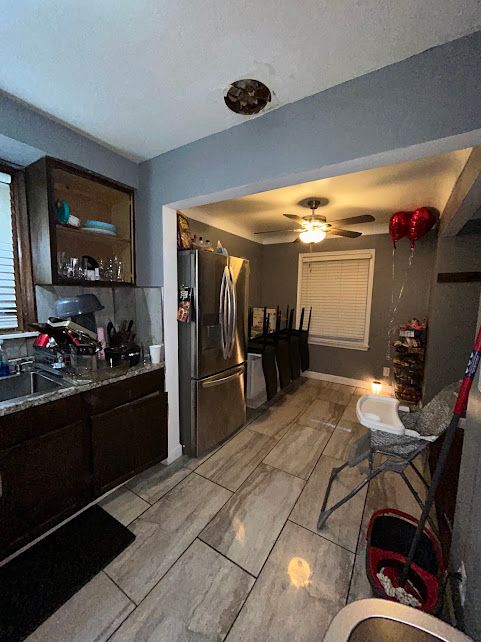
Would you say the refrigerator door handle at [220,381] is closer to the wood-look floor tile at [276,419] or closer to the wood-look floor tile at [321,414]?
the wood-look floor tile at [276,419]

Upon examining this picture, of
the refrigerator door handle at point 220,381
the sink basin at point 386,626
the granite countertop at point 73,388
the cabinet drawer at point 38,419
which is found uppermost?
the granite countertop at point 73,388

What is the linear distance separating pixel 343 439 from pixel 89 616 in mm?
2182

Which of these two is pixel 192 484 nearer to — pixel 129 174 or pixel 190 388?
pixel 190 388

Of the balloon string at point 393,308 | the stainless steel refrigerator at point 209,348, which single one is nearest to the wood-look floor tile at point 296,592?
the stainless steel refrigerator at point 209,348

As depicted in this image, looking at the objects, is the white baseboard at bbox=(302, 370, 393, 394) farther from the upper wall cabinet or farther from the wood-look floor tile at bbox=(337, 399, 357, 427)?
the upper wall cabinet

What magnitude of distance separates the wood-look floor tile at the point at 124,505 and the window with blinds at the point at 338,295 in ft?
10.7

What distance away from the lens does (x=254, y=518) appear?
158 centimetres

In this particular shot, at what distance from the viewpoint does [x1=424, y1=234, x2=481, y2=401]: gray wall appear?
2.45 metres

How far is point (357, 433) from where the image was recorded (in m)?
2.56

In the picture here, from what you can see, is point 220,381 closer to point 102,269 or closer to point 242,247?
point 102,269

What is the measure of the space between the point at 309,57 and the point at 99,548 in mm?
2626

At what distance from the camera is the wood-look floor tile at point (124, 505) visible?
1.58 m

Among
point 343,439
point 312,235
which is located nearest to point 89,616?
point 343,439

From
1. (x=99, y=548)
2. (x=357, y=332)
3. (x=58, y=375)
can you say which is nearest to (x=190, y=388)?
(x=58, y=375)
